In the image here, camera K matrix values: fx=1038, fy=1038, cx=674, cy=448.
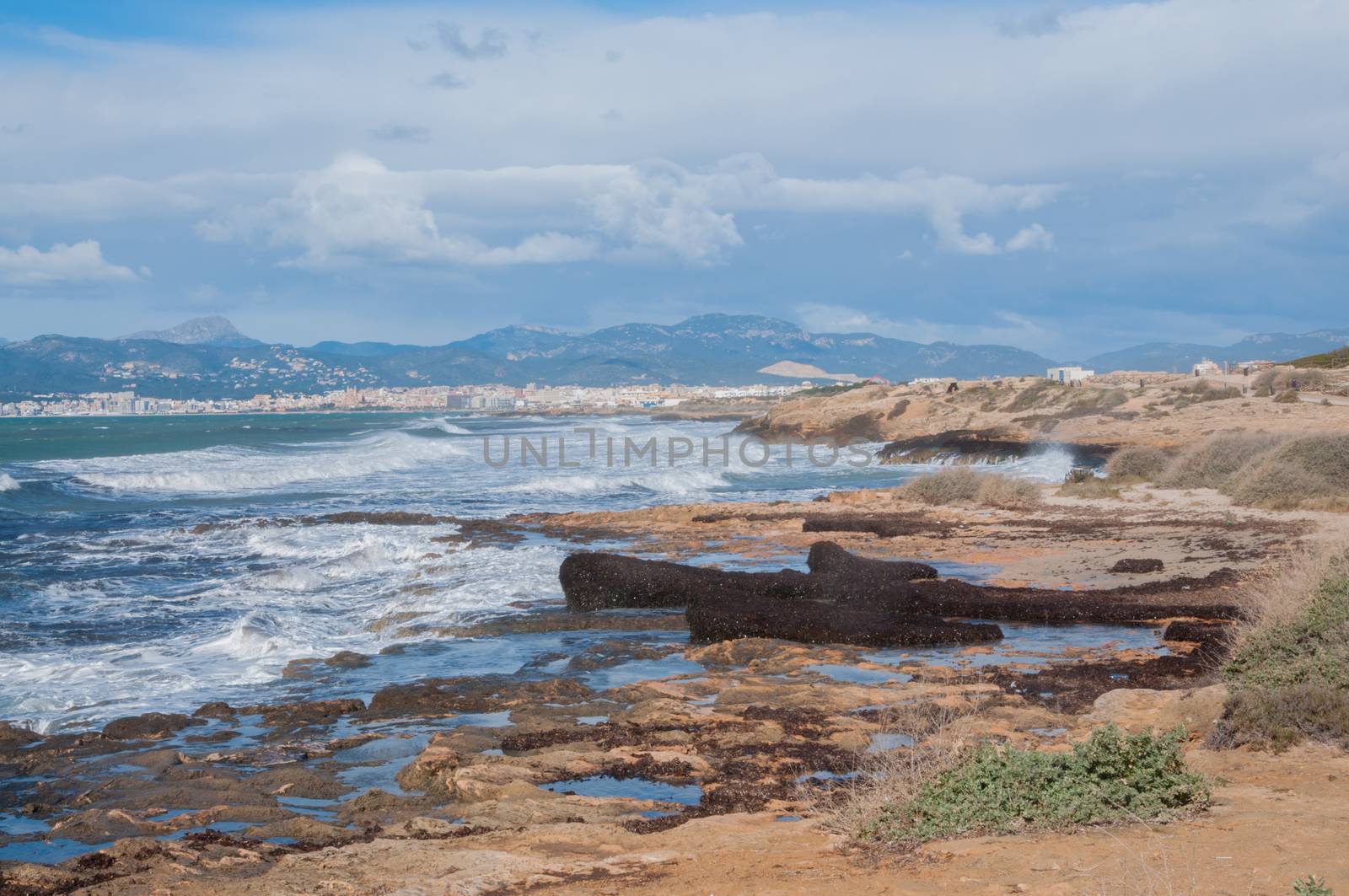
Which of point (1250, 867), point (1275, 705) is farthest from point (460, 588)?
point (1250, 867)

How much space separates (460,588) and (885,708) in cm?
984

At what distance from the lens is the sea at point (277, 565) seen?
39.5 feet

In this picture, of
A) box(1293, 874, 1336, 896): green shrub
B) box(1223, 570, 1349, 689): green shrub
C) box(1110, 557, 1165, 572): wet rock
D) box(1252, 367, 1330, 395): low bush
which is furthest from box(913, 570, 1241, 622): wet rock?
box(1252, 367, 1330, 395): low bush

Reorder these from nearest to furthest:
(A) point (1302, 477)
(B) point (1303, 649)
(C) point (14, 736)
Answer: (B) point (1303, 649) < (C) point (14, 736) < (A) point (1302, 477)

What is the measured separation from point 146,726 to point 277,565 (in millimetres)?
11263

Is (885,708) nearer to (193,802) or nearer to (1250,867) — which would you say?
(1250,867)

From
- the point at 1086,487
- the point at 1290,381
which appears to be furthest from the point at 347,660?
the point at 1290,381

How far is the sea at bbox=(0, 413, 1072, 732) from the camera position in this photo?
1203 cm

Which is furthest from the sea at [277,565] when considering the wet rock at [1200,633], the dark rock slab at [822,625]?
the wet rock at [1200,633]

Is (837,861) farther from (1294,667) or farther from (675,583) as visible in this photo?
(675,583)

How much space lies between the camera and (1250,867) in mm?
4867

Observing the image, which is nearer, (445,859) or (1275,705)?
(445,859)

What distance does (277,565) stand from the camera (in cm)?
2052

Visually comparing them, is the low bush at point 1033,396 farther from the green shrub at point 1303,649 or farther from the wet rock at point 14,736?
the wet rock at point 14,736
